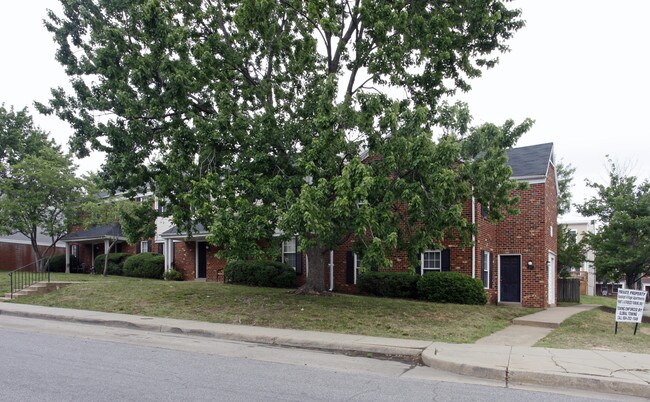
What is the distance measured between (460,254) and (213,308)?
920 centimetres

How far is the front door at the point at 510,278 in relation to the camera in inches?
827

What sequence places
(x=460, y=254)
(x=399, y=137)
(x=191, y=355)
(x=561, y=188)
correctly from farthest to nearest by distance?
1. (x=561, y=188)
2. (x=460, y=254)
3. (x=399, y=137)
4. (x=191, y=355)

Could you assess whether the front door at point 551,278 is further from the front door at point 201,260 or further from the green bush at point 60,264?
the green bush at point 60,264

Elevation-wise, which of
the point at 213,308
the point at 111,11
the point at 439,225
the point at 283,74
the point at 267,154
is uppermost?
the point at 111,11

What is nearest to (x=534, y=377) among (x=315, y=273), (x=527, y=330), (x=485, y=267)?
(x=527, y=330)

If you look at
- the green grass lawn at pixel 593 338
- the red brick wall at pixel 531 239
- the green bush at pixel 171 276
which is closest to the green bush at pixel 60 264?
the green bush at pixel 171 276

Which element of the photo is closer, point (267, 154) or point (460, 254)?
point (267, 154)

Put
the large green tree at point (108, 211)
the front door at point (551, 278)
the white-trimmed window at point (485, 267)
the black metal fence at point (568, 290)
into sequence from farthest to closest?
1. the black metal fence at point (568, 290)
2. the front door at point (551, 278)
3. the white-trimmed window at point (485, 267)
4. the large green tree at point (108, 211)

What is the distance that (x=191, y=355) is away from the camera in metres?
9.40

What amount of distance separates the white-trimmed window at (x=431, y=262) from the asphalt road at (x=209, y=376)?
1036cm

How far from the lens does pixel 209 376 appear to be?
752cm

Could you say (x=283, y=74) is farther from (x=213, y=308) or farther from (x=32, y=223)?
(x=32, y=223)

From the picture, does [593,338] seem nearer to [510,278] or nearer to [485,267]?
[485,267]

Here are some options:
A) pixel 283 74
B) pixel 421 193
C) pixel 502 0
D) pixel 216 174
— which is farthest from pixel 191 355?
pixel 502 0
